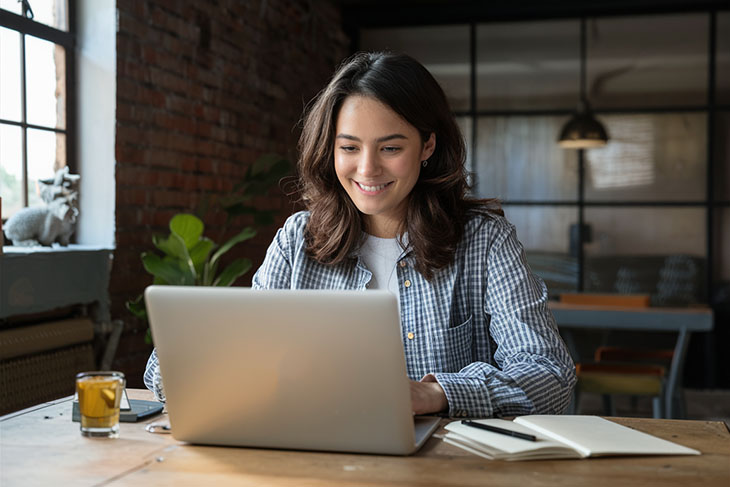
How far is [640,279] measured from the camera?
548cm

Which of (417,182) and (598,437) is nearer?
(598,437)

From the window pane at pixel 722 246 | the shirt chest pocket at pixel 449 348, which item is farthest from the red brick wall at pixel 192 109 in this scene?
the window pane at pixel 722 246

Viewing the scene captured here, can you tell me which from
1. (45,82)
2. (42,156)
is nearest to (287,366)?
(42,156)

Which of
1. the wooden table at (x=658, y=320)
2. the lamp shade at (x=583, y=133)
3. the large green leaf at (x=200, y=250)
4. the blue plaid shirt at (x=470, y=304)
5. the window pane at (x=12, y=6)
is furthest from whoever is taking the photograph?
the lamp shade at (x=583, y=133)

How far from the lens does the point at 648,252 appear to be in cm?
550

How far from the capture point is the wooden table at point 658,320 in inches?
146

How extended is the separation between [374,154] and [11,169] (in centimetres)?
179

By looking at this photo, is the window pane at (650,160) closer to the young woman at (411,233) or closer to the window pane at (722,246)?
the window pane at (722,246)

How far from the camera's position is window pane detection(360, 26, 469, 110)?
5.81 m

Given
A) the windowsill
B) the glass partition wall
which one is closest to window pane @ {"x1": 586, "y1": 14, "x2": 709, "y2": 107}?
the glass partition wall

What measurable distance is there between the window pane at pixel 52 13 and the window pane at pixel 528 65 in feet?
10.6

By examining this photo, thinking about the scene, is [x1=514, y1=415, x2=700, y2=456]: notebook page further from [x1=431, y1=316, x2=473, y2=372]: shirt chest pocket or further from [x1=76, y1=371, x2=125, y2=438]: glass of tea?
[x1=76, y1=371, x2=125, y2=438]: glass of tea

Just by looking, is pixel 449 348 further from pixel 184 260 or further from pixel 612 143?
pixel 612 143

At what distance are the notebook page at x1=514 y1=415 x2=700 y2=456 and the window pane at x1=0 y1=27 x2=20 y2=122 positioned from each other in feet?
7.73
